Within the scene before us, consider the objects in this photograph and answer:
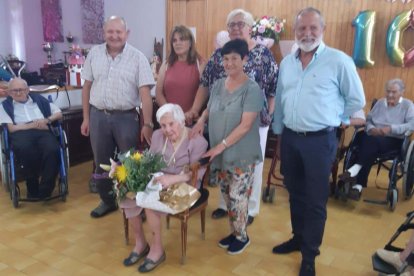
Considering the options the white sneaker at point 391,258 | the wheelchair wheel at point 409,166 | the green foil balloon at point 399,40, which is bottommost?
the white sneaker at point 391,258

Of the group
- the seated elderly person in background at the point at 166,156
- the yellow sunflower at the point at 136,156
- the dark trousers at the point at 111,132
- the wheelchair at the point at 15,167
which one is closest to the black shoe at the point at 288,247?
the seated elderly person in background at the point at 166,156

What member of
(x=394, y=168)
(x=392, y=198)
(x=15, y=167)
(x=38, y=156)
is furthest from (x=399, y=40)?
(x=15, y=167)

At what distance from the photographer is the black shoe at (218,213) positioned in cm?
294

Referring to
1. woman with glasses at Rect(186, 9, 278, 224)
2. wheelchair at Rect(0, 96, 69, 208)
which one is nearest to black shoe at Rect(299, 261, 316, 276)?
woman with glasses at Rect(186, 9, 278, 224)

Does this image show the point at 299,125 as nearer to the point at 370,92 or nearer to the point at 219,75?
the point at 219,75

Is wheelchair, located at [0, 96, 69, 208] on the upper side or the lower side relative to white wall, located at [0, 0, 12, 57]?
lower

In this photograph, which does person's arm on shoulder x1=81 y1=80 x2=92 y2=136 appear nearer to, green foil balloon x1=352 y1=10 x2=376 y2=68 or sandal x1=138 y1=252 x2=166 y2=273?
sandal x1=138 y1=252 x2=166 y2=273

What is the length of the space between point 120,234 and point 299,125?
58.6 inches

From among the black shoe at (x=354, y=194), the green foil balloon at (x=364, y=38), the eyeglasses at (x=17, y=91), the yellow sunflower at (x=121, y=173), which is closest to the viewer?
the yellow sunflower at (x=121, y=173)

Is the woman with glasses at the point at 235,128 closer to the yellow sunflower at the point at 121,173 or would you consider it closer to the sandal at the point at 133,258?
the yellow sunflower at the point at 121,173

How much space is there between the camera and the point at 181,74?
8.75 feet

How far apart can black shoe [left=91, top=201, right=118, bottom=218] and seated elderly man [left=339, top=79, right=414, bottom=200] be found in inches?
74.9

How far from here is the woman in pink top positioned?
2623 millimetres

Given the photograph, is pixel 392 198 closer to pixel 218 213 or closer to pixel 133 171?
pixel 218 213
